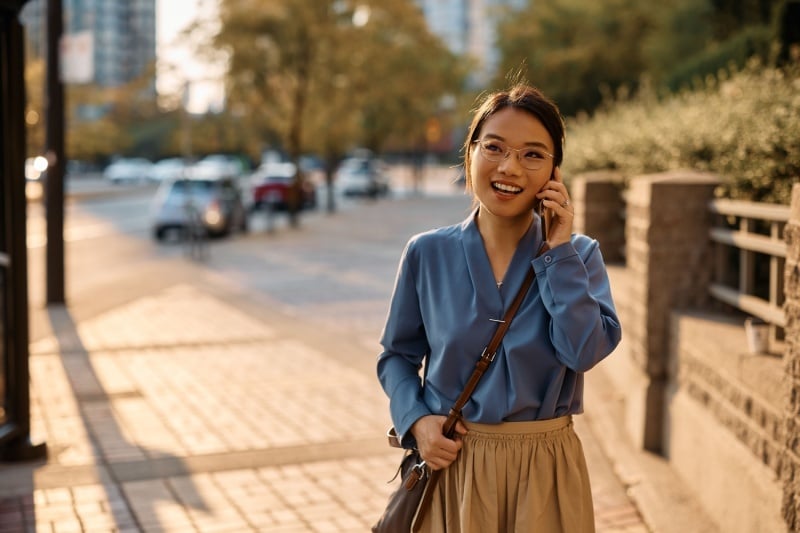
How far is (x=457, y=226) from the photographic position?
2689 millimetres

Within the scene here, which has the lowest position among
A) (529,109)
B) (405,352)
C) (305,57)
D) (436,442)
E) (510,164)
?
(436,442)

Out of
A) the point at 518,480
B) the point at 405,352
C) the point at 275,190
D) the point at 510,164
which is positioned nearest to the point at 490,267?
the point at 510,164

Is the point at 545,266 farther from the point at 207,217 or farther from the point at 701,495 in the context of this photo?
the point at 207,217

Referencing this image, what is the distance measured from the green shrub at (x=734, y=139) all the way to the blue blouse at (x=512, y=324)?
288 cm

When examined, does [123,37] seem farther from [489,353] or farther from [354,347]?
[489,353]

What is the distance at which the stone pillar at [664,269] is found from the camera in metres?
6.00

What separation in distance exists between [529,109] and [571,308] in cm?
50

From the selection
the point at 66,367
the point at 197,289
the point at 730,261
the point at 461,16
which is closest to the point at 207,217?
the point at 197,289

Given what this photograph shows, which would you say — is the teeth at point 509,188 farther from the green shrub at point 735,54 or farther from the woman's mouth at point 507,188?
the green shrub at point 735,54

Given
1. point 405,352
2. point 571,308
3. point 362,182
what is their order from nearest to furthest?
point 571,308 → point 405,352 → point 362,182

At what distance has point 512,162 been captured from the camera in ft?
8.22

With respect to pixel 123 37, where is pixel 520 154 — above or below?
below

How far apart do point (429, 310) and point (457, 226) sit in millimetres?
234

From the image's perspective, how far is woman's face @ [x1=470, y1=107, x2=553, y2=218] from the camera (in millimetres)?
2520
